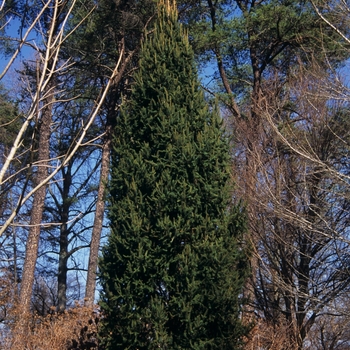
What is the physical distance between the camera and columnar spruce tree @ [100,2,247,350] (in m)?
6.38

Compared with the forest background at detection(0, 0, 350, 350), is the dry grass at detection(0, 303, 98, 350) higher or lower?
lower

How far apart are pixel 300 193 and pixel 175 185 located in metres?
4.01

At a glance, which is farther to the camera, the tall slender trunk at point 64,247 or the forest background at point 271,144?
the tall slender trunk at point 64,247

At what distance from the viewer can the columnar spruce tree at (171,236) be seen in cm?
638

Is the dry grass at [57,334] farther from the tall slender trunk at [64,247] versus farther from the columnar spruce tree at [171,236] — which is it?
the tall slender trunk at [64,247]

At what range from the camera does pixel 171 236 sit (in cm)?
652

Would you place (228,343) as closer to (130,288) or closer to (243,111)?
(130,288)

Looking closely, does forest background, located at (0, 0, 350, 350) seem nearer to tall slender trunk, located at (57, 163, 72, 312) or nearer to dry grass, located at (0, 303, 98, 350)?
dry grass, located at (0, 303, 98, 350)

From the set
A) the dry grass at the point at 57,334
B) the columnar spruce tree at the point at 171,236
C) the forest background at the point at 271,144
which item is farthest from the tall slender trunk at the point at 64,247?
the columnar spruce tree at the point at 171,236

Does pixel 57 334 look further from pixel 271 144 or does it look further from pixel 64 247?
pixel 64 247

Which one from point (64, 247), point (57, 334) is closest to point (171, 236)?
point (57, 334)

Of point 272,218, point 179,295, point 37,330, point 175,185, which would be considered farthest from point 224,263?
point 37,330

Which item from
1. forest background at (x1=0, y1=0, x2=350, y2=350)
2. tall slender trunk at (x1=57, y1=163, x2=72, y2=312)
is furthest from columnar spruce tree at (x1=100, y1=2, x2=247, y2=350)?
tall slender trunk at (x1=57, y1=163, x2=72, y2=312)

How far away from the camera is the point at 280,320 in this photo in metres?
9.95
